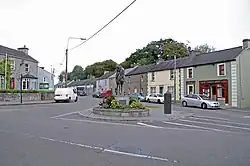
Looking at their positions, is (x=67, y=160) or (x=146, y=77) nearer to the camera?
(x=67, y=160)

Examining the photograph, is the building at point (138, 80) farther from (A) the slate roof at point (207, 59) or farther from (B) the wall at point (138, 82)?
(A) the slate roof at point (207, 59)

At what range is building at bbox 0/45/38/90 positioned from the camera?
52.6 meters

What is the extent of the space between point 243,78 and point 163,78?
16252 millimetres

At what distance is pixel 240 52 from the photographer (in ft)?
123

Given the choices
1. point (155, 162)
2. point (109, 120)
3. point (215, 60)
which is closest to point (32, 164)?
point (155, 162)

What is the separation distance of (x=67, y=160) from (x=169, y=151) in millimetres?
2927

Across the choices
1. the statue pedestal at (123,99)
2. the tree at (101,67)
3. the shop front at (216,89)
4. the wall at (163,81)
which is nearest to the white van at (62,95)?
the wall at (163,81)

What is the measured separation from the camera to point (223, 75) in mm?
38906

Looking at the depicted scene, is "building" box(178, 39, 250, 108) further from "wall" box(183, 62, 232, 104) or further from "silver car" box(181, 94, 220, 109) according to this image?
"silver car" box(181, 94, 220, 109)

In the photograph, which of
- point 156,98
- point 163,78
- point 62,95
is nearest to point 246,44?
point 156,98

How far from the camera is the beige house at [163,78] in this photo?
4933cm

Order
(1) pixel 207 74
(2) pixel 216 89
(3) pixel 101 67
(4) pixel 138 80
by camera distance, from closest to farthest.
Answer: (2) pixel 216 89 < (1) pixel 207 74 < (4) pixel 138 80 < (3) pixel 101 67

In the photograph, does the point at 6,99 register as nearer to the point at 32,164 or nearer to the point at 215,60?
the point at 215,60

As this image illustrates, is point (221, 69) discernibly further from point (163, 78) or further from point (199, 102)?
point (163, 78)
